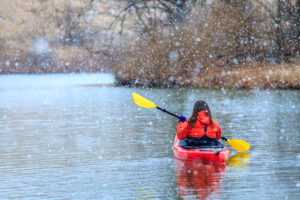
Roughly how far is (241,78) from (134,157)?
18.0 m

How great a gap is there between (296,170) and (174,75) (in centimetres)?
2137

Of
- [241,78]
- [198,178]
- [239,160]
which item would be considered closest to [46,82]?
[241,78]

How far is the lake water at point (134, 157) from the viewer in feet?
22.6

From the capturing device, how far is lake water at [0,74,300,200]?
690cm

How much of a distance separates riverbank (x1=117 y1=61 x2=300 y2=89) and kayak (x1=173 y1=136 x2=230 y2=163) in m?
16.6

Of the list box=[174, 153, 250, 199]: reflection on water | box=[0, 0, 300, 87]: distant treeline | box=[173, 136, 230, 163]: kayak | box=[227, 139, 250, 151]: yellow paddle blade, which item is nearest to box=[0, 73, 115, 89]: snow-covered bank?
box=[0, 0, 300, 87]: distant treeline

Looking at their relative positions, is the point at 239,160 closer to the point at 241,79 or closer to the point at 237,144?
the point at 237,144

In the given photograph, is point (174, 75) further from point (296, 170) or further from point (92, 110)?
point (296, 170)

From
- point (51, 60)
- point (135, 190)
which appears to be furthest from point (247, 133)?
point (51, 60)

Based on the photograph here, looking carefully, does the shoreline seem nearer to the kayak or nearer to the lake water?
the lake water

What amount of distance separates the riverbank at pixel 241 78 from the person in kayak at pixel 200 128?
1658 centimetres

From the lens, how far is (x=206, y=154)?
8617mm

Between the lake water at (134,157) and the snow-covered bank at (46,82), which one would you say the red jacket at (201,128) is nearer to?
the lake water at (134,157)

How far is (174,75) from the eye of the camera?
29.1 metres
